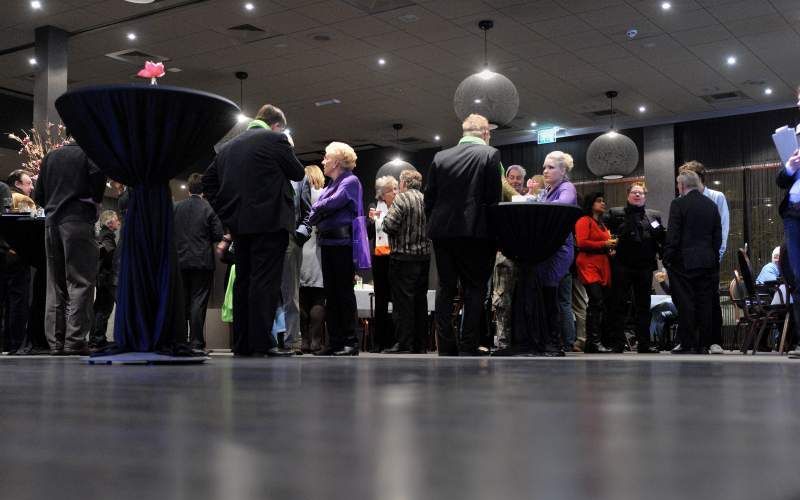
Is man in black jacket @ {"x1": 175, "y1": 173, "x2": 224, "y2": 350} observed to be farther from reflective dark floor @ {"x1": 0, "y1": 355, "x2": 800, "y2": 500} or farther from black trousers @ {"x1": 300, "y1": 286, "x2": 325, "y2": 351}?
reflective dark floor @ {"x1": 0, "y1": 355, "x2": 800, "y2": 500}

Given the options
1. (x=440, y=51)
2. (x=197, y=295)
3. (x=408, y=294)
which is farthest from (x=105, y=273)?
(x=440, y=51)

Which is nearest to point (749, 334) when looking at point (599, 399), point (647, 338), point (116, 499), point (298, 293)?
point (647, 338)

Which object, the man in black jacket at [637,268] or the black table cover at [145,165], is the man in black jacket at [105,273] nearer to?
the black table cover at [145,165]

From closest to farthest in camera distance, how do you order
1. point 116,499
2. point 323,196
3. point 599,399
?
point 116,499 → point 599,399 → point 323,196

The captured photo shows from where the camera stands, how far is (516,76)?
1082cm

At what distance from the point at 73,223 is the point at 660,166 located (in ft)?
33.4

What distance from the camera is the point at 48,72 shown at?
30.0ft

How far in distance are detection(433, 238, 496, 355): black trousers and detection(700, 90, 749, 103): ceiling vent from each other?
8.12 meters

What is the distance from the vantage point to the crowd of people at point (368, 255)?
412 cm

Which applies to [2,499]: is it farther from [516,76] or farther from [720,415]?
[516,76]

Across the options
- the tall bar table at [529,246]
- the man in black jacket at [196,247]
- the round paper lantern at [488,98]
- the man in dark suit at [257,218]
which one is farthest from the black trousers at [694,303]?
the man in black jacket at [196,247]

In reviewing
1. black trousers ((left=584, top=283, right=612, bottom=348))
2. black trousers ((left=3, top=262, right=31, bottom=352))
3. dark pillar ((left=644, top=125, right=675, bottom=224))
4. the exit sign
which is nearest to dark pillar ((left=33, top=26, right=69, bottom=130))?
black trousers ((left=3, top=262, right=31, bottom=352))

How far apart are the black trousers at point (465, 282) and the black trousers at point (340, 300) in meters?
0.48

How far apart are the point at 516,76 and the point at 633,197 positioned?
4618mm
